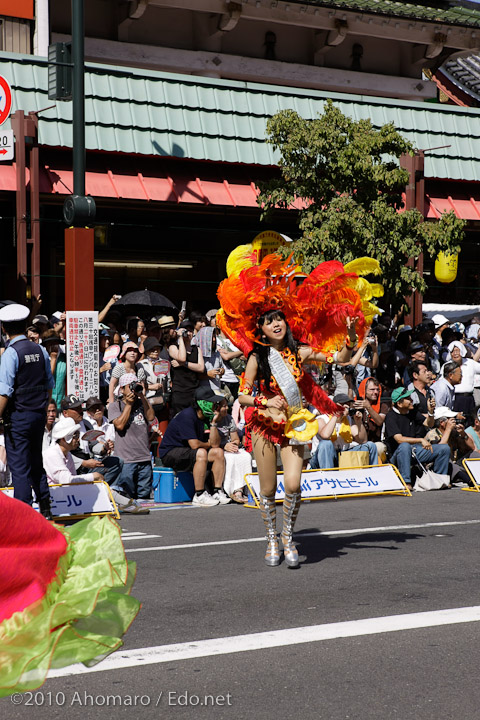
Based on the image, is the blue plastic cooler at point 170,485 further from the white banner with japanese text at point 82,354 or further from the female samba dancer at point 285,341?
the female samba dancer at point 285,341

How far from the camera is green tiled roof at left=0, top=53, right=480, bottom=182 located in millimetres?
17219

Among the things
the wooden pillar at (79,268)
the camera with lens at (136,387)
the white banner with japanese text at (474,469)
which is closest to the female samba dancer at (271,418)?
the camera with lens at (136,387)

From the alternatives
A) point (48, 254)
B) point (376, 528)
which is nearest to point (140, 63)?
point (48, 254)

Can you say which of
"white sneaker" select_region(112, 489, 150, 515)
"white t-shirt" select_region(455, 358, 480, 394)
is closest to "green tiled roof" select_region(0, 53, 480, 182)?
"white t-shirt" select_region(455, 358, 480, 394)

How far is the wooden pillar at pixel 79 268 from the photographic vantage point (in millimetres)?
13234

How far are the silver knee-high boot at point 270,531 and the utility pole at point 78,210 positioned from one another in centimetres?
559

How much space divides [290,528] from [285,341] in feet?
5.18

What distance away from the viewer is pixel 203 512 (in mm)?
11672

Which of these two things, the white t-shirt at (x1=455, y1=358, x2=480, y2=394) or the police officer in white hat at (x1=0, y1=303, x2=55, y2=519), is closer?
the police officer in white hat at (x1=0, y1=303, x2=55, y2=519)

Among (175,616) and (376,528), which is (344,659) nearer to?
(175,616)

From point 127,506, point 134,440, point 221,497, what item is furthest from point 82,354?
point 221,497

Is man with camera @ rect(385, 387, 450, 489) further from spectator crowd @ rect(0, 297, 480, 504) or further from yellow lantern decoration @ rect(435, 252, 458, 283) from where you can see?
yellow lantern decoration @ rect(435, 252, 458, 283)

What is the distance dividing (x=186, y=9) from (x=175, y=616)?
19.6m

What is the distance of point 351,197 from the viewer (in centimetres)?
1677
